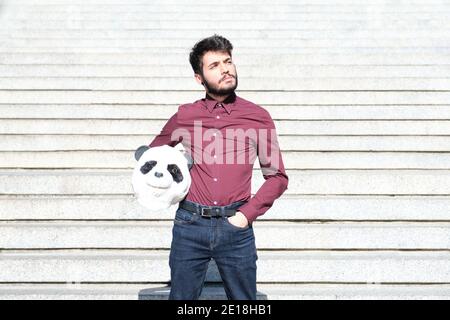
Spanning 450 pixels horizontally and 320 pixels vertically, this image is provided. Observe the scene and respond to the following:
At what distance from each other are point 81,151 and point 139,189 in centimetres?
238

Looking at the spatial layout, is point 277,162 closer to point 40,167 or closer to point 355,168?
point 355,168

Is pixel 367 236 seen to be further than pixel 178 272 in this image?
Yes

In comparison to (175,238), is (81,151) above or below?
above

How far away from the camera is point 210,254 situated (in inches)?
92.3

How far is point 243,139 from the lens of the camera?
2.38m

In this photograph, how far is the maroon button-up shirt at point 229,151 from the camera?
234cm
